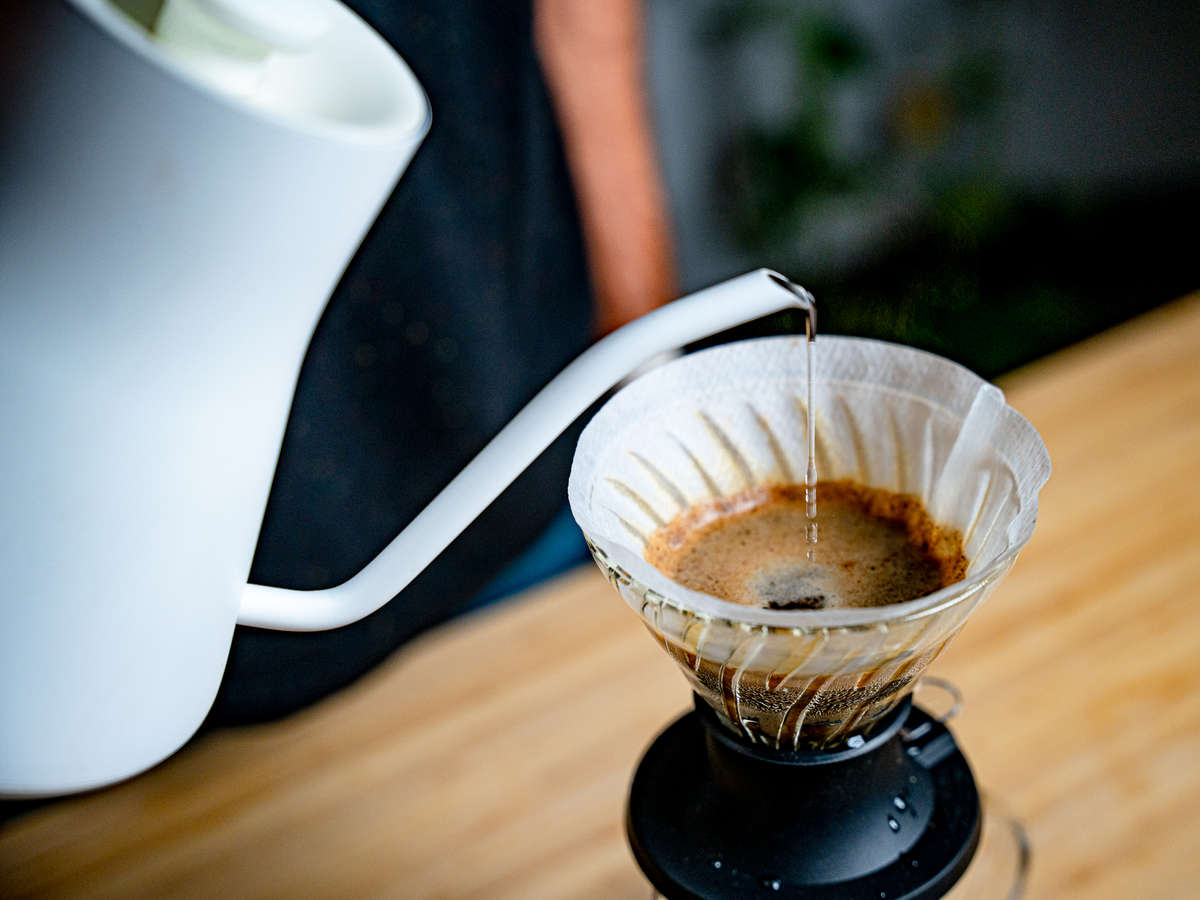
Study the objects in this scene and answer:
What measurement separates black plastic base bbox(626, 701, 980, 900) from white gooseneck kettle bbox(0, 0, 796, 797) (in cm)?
22

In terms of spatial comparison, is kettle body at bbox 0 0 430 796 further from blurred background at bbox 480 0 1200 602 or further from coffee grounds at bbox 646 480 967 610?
blurred background at bbox 480 0 1200 602

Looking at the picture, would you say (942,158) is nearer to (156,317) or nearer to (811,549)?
(811,549)

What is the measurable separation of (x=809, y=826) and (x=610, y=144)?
0.88 meters

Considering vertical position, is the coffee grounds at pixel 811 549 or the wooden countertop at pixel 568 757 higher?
the coffee grounds at pixel 811 549

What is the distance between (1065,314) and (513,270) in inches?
72.9

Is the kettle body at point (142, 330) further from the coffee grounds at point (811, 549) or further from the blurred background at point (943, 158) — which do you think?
the blurred background at point (943, 158)

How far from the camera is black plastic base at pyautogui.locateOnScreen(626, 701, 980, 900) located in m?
0.55

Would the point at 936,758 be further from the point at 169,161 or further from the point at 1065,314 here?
the point at 1065,314

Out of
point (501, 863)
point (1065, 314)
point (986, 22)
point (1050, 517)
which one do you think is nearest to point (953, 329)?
point (1065, 314)

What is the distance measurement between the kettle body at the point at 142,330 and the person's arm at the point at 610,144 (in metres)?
0.87

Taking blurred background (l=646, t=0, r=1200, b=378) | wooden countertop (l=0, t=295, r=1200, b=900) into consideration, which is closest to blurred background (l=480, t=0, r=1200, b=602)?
blurred background (l=646, t=0, r=1200, b=378)

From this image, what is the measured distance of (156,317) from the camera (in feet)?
1.14

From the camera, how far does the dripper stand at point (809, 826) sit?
55 centimetres

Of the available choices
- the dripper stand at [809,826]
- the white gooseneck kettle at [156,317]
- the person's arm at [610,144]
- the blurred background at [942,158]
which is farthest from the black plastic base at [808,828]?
the blurred background at [942,158]
